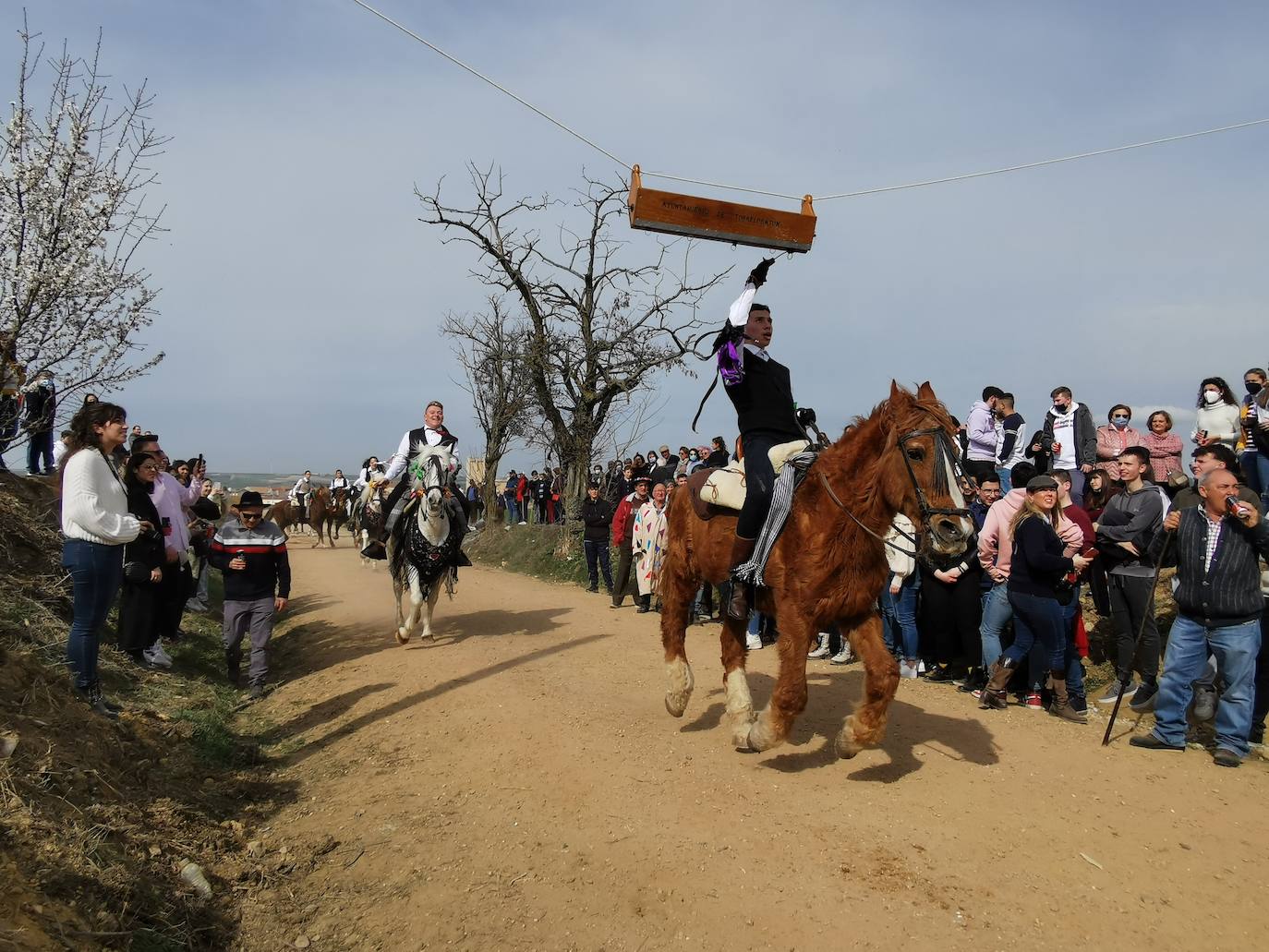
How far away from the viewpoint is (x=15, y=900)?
129 inches

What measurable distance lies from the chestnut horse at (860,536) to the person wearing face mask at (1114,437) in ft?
22.8

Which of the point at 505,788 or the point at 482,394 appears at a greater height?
the point at 482,394

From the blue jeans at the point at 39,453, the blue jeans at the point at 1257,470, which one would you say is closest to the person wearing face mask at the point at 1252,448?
the blue jeans at the point at 1257,470

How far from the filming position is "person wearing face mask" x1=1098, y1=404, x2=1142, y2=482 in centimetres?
1109

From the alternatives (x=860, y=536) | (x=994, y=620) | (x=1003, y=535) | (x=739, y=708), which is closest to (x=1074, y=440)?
(x=1003, y=535)

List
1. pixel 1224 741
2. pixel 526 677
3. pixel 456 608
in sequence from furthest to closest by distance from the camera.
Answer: pixel 456 608, pixel 526 677, pixel 1224 741

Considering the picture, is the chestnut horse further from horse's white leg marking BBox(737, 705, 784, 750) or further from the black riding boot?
the black riding boot

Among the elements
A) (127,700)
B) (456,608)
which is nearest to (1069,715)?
(127,700)

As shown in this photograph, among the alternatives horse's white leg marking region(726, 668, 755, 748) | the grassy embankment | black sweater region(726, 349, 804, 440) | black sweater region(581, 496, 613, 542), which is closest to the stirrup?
horse's white leg marking region(726, 668, 755, 748)

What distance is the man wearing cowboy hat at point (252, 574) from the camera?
927 centimetres

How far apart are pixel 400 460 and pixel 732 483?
6.34 metres

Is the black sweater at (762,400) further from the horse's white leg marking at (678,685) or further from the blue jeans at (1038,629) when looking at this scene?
the blue jeans at (1038,629)

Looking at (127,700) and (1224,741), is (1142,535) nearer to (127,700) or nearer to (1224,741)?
(1224,741)

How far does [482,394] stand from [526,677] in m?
24.0
